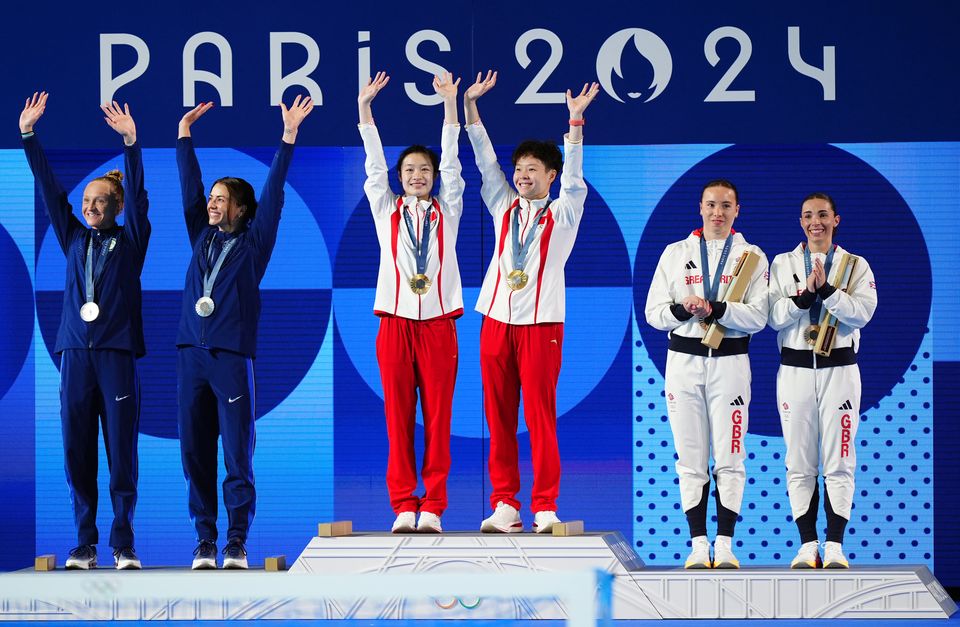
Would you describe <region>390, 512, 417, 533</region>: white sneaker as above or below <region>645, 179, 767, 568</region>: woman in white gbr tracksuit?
below

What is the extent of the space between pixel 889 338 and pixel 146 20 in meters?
4.86

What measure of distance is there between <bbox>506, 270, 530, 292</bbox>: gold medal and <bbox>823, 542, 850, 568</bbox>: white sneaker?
1887mm

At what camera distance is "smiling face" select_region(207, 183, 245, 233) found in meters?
5.81

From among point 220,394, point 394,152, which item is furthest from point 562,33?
point 220,394

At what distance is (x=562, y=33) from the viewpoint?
714 centimetres

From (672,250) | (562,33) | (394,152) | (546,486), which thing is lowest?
(546,486)

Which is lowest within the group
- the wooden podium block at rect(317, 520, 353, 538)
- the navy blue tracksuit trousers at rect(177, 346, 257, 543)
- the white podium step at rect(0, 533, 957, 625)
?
the white podium step at rect(0, 533, 957, 625)

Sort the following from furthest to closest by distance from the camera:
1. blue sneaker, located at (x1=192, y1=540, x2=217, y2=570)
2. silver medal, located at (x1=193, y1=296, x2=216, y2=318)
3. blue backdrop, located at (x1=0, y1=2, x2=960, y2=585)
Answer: blue backdrop, located at (x1=0, y1=2, x2=960, y2=585) < silver medal, located at (x1=193, y1=296, x2=216, y2=318) < blue sneaker, located at (x1=192, y1=540, x2=217, y2=570)

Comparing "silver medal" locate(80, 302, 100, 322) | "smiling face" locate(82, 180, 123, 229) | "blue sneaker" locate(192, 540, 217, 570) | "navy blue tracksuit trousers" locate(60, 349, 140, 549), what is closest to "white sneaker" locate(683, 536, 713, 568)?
"blue sneaker" locate(192, 540, 217, 570)

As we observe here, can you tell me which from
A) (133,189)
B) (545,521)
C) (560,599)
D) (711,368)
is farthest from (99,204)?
(711,368)

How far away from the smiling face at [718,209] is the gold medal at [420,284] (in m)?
1.37

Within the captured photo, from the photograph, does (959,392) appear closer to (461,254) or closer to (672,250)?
(672,250)

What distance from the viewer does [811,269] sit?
5.77m

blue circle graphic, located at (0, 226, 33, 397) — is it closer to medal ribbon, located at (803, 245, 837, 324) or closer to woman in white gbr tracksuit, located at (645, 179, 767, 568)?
woman in white gbr tracksuit, located at (645, 179, 767, 568)
